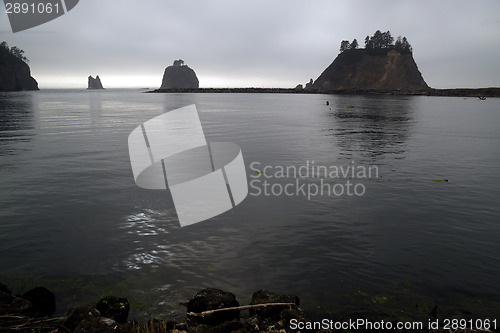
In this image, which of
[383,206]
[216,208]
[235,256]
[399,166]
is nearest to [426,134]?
[399,166]

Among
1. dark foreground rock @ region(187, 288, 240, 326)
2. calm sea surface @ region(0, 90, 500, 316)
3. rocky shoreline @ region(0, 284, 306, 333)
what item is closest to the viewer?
rocky shoreline @ region(0, 284, 306, 333)

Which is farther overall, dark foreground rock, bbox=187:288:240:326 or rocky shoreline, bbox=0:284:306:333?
dark foreground rock, bbox=187:288:240:326

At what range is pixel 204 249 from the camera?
11516 mm

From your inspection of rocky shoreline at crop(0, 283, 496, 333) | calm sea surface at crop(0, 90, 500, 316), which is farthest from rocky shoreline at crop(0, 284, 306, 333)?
calm sea surface at crop(0, 90, 500, 316)

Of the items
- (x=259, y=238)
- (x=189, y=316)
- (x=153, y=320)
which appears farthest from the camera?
(x=259, y=238)

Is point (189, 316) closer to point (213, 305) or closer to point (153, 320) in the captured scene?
point (213, 305)

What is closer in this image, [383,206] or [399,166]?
[383,206]

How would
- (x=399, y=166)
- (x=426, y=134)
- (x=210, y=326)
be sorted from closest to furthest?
(x=210, y=326) → (x=399, y=166) → (x=426, y=134)

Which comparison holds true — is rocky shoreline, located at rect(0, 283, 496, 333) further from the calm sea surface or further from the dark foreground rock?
the calm sea surface

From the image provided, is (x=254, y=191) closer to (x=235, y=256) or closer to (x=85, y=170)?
(x=235, y=256)

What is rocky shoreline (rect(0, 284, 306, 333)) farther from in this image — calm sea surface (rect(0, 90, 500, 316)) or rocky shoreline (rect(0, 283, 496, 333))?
calm sea surface (rect(0, 90, 500, 316))

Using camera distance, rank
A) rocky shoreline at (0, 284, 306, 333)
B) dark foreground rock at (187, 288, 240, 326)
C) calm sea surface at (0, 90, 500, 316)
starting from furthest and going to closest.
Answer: calm sea surface at (0, 90, 500, 316), dark foreground rock at (187, 288, 240, 326), rocky shoreline at (0, 284, 306, 333)

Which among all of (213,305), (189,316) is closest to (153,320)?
(189,316)

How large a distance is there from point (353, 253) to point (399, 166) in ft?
51.4
